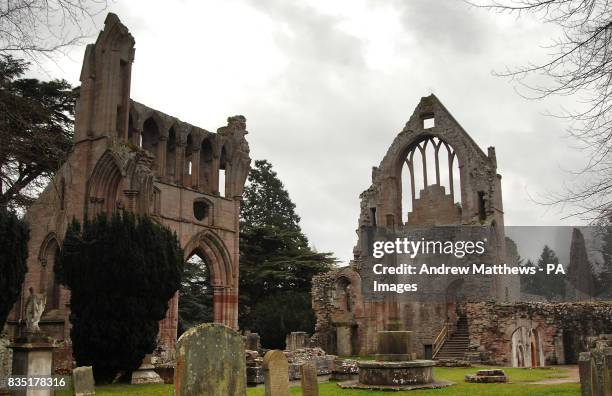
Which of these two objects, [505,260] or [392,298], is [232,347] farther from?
[505,260]

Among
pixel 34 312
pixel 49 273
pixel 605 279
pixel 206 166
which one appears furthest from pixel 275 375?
pixel 605 279

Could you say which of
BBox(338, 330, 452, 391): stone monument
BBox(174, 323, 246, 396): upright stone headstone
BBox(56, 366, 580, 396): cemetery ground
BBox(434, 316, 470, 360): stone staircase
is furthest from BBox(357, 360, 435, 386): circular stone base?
BBox(434, 316, 470, 360): stone staircase

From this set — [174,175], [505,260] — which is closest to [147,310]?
[174,175]

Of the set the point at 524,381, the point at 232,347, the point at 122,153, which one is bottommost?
the point at 524,381

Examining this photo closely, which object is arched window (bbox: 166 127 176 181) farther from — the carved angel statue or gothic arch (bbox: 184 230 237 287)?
the carved angel statue

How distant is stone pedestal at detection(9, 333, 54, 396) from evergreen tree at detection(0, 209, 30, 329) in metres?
1.92

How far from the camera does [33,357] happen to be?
387 inches

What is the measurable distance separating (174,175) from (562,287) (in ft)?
88.6

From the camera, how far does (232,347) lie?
6.34m

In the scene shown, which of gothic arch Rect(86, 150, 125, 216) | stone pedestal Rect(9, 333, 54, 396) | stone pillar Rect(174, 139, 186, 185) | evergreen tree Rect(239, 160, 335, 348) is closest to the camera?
stone pedestal Rect(9, 333, 54, 396)

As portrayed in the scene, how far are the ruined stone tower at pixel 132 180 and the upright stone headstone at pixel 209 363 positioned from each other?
1014 centimetres

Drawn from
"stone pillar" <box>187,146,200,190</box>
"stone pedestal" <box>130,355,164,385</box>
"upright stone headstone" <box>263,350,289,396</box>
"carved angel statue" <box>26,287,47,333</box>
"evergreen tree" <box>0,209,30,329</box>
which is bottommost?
"stone pedestal" <box>130,355,164,385</box>

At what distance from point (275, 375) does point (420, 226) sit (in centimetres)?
2367

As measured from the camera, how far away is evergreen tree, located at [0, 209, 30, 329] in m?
11.6
